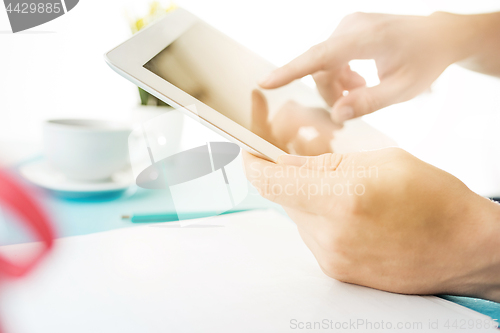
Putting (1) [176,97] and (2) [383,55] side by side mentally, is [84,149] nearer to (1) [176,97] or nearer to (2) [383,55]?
(1) [176,97]

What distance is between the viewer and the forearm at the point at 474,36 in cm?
44

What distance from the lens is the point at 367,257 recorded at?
222 millimetres

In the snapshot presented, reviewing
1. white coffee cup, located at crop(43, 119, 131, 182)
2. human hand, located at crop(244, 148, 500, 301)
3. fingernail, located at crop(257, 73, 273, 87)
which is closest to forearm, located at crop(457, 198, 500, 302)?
human hand, located at crop(244, 148, 500, 301)

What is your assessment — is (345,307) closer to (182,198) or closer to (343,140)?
(343,140)

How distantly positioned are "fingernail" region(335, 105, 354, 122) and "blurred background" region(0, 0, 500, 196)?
156 mm

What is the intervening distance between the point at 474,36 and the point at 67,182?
0.58m

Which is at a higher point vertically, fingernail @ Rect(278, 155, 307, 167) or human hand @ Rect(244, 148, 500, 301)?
fingernail @ Rect(278, 155, 307, 167)

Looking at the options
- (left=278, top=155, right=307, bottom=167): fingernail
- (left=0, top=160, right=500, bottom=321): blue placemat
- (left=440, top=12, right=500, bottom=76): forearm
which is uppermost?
(left=440, top=12, right=500, bottom=76): forearm

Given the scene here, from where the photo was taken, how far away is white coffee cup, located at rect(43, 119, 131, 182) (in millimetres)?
415

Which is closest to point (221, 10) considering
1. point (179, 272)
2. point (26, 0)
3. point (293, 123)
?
point (26, 0)

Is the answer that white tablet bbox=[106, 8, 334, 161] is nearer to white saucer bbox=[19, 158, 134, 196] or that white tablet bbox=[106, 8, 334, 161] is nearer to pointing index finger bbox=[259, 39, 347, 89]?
pointing index finger bbox=[259, 39, 347, 89]

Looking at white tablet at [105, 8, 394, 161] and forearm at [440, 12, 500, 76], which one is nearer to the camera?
white tablet at [105, 8, 394, 161]

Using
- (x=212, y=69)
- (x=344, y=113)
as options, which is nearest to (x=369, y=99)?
(x=344, y=113)

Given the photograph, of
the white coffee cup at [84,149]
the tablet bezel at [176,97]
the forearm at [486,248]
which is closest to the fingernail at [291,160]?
the tablet bezel at [176,97]
